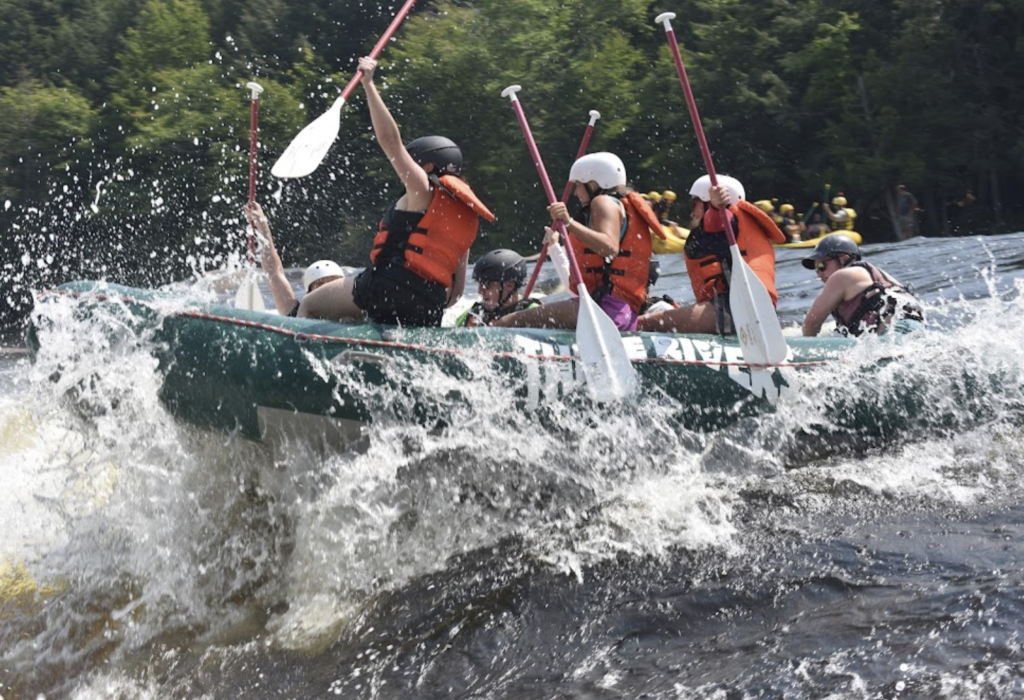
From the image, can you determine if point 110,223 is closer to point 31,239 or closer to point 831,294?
point 31,239

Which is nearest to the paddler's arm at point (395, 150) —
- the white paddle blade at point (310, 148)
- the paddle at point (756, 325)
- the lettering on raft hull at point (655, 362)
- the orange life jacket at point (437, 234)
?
the orange life jacket at point (437, 234)

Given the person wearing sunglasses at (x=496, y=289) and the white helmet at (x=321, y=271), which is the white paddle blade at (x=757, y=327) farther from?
the white helmet at (x=321, y=271)

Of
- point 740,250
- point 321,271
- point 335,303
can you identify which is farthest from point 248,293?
point 740,250

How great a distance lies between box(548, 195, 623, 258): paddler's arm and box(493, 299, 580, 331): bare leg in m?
0.29

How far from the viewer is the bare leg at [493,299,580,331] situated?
6113 millimetres

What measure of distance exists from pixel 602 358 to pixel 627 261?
0.96 metres

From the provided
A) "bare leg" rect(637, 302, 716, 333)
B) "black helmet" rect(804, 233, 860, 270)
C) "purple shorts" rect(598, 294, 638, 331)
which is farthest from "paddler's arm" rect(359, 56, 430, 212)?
"black helmet" rect(804, 233, 860, 270)

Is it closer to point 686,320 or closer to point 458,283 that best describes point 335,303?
point 458,283

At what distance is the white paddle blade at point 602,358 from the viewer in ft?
18.2

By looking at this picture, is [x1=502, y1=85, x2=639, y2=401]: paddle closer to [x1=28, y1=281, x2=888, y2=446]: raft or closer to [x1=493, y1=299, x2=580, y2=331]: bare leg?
[x1=28, y1=281, x2=888, y2=446]: raft

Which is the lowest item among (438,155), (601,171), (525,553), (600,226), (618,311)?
(525,553)

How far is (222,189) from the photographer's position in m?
25.9

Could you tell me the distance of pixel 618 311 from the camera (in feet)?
20.6

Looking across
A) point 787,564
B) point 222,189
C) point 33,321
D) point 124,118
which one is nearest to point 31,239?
point 124,118
